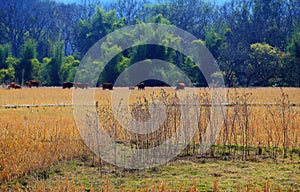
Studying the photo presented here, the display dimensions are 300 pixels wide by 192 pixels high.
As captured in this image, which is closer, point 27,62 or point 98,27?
point 27,62

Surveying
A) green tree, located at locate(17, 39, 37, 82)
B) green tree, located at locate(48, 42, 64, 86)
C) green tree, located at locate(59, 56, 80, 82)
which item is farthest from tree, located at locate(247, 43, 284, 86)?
green tree, located at locate(17, 39, 37, 82)

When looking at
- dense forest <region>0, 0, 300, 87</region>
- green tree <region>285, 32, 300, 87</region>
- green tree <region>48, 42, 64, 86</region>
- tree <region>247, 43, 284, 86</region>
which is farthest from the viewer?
green tree <region>48, 42, 64, 86</region>

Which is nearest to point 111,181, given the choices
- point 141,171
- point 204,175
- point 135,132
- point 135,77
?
point 141,171

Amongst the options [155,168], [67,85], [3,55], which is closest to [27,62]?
[3,55]

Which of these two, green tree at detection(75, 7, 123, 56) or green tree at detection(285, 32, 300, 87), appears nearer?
green tree at detection(285, 32, 300, 87)

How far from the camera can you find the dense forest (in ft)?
106

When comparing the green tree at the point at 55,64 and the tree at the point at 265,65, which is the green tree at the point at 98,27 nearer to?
the green tree at the point at 55,64

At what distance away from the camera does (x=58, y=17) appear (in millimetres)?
54875

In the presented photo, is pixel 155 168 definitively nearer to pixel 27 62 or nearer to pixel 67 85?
pixel 67 85

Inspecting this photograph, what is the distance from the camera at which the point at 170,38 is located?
35750 millimetres

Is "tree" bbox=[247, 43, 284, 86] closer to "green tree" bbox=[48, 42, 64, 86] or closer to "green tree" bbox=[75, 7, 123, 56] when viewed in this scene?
"green tree" bbox=[48, 42, 64, 86]

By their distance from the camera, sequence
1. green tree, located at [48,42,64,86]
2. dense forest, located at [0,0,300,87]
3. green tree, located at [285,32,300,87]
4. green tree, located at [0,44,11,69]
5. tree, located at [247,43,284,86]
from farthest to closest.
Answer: green tree, located at [0,44,11,69] < green tree, located at [48,42,64,86] < dense forest, located at [0,0,300,87] < tree, located at [247,43,284,86] < green tree, located at [285,32,300,87]

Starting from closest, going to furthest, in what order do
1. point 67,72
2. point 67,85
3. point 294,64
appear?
point 67,85, point 294,64, point 67,72


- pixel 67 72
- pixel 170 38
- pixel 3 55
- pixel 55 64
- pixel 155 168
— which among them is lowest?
pixel 155 168
